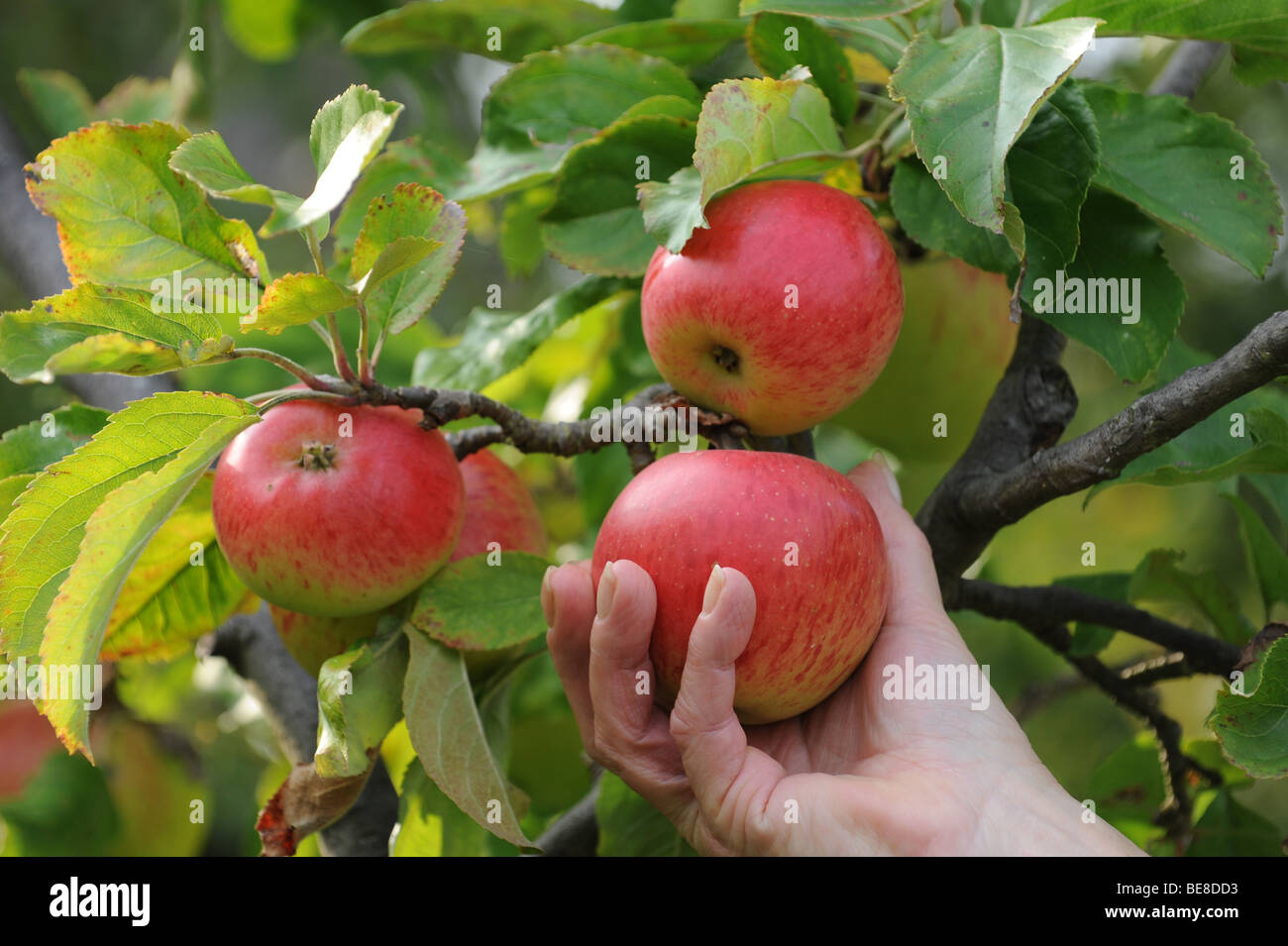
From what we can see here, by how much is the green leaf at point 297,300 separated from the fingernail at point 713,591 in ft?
0.97

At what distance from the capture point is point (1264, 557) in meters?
1.02

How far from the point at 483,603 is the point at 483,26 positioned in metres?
0.61

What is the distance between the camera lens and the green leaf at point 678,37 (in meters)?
0.91

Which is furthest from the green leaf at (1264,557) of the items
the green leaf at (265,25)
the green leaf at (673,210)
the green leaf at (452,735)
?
the green leaf at (265,25)

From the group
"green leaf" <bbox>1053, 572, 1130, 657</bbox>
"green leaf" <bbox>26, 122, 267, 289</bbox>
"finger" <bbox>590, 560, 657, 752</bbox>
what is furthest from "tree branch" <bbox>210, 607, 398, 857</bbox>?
"green leaf" <bbox>1053, 572, 1130, 657</bbox>

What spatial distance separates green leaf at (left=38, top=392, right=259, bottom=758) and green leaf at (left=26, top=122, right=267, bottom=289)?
0.14 meters

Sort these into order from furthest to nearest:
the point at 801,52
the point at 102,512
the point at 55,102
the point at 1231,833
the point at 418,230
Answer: the point at 55,102 → the point at 1231,833 → the point at 801,52 → the point at 418,230 → the point at 102,512

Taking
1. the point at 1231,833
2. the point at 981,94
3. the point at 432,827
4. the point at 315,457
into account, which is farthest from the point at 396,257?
the point at 1231,833

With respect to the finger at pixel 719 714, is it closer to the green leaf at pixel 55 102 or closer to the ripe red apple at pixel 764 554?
the ripe red apple at pixel 764 554

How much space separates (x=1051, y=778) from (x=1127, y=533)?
1.33m

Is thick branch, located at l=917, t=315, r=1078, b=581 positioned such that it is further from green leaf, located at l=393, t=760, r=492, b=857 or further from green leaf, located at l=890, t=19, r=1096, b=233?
green leaf, located at l=393, t=760, r=492, b=857

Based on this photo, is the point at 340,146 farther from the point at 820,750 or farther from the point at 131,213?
the point at 820,750

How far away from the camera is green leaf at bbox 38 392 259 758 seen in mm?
618
